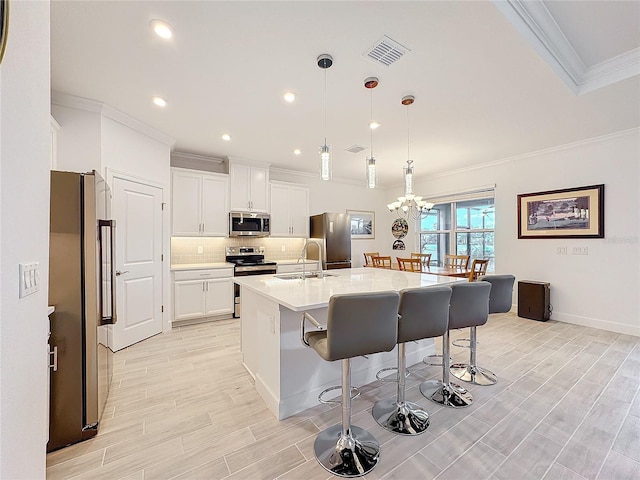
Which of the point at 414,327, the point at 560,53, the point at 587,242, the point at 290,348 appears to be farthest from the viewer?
the point at 587,242

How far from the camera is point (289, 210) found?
5.55 metres

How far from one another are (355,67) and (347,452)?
2.83 meters

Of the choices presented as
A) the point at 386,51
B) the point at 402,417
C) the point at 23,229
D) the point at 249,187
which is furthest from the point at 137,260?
the point at 386,51

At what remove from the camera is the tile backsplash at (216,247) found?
15.2 ft

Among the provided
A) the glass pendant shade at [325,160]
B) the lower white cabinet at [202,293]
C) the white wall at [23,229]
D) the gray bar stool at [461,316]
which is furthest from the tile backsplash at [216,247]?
the gray bar stool at [461,316]

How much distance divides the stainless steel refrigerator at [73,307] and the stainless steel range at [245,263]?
8.68 ft

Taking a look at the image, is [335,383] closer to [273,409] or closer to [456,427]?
[273,409]

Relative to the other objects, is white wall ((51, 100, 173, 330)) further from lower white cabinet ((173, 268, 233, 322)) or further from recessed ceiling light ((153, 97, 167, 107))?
lower white cabinet ((173, 268, 233, 322))

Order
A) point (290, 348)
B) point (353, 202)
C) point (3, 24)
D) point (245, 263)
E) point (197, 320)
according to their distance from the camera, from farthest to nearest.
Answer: point (353, 202) → point (245, 263) → point (197, 320) → point (290, 348) → point (3, 24)

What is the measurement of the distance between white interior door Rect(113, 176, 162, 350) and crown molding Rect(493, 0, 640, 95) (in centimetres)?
399

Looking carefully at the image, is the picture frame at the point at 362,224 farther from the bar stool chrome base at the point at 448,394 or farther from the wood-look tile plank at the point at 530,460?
the wood-look tile plank at the point at 530,460

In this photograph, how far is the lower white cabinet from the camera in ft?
13.3

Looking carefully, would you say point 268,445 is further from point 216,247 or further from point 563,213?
point 563,213

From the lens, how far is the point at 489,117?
3.33 meters
